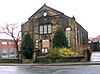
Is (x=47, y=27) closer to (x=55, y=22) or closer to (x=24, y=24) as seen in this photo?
(x=55, y=22)

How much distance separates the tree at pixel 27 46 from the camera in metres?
43.3

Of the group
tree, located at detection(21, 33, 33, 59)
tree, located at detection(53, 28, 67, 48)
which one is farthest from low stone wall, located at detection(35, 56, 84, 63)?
tree, located at detection(53, 28, 67, 48)

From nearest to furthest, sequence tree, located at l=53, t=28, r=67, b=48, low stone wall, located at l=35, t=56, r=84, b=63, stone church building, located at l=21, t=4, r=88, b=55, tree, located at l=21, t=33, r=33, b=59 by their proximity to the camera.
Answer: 1. low stone wall, located at l=35, t=56, r=84, b=63
2. tree, located at l=21, t=33, r=33, b=59
3. tree, located at l=53, t=28, r=67, b=48
4. stone church building, located at l=21, t=4, r=88, b=55

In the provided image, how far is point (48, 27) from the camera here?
48.8 meters

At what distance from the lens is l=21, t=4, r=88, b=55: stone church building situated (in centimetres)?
4653

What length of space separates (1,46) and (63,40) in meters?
66.0

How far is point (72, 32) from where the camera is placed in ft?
152

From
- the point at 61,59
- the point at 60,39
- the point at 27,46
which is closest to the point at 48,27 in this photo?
the point at 60,39

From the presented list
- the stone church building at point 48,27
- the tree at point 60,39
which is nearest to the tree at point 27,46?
the stone church building at point 48,27

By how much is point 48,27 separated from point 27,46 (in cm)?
629

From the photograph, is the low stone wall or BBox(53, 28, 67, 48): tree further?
BBox(53, 28, 67, 48): tree

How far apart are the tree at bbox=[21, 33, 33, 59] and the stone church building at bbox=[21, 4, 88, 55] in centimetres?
196

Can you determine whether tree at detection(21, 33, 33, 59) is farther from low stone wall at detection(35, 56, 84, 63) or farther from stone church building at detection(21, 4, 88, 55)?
low stone wall at detection(35, 56, 84, 63)

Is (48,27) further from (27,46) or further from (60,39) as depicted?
(27,46)
